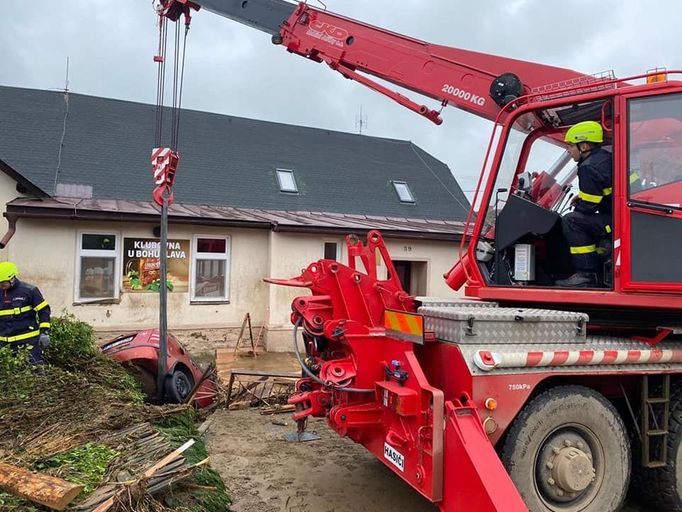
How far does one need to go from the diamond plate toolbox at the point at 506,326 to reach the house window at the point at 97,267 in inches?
386

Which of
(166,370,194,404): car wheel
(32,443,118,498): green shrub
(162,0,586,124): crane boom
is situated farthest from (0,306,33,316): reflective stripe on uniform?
(162,0,586,124): crane boom

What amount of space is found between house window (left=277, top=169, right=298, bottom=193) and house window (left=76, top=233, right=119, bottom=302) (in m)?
5.34

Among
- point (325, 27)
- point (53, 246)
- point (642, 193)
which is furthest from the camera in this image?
point (53, 246)

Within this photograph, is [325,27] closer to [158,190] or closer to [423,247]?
[158,190]

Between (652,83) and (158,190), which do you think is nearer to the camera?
(652,83)

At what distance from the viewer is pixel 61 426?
14.5 feet

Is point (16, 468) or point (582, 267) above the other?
point (582, 267)

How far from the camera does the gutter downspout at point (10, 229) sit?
10.5m

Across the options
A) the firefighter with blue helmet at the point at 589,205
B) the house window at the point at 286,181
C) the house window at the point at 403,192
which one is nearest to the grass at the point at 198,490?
the firefighter with blue helmet at the point at 589,205

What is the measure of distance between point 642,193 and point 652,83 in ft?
2.94

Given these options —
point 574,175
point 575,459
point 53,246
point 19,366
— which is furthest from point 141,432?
point 53,246

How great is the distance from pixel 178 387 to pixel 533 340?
505cm

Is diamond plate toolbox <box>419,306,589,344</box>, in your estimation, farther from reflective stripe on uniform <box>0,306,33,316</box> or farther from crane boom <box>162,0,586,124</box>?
reflective stripe on uniform <box>0,306,33,316</box>

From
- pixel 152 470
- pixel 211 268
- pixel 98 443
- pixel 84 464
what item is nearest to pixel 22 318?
pixel 98 443
